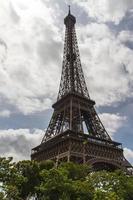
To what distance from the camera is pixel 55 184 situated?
3478cm

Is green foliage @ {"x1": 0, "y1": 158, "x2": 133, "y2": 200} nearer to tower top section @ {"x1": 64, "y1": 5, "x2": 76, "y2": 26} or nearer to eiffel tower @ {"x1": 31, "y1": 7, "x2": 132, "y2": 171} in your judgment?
eiffel tower @ {"x1": 31, "y1": 7, "x2": 132, "y2": 171}

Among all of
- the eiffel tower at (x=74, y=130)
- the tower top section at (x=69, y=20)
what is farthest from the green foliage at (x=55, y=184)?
the tower top section at (x=69, y=20)

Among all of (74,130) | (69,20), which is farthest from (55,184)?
(69,20)

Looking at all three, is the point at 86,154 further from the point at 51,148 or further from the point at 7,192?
the point at 7,192

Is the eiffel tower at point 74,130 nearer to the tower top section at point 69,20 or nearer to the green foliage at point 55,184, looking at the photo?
the tower top section at point 69,20

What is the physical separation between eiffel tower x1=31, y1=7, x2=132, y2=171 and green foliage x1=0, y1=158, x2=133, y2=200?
15.8 m

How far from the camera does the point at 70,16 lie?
84750 millimetres

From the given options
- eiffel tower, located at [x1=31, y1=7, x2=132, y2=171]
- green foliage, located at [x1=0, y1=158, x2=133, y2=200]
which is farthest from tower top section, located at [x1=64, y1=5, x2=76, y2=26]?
green foliage, located at [x1=0, y1=158, x2=133, y2=200]

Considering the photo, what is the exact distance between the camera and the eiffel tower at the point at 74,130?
200 feet

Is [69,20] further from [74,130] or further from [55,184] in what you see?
[55,184]

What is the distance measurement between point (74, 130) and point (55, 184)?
32.3 metres

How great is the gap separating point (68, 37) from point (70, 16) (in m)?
6.47

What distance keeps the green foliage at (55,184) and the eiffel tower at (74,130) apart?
51.8 feet

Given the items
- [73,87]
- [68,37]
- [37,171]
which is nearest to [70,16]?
[68,37]
